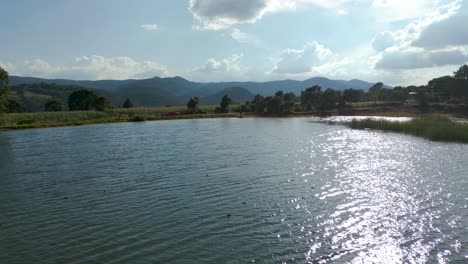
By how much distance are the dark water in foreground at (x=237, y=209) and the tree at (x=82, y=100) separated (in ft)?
382

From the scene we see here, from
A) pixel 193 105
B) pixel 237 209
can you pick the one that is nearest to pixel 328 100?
pixel 193 105

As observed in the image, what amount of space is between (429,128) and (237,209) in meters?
43.0

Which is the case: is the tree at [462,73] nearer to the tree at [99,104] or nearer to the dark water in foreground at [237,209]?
the dark water in foreground at [237,209]

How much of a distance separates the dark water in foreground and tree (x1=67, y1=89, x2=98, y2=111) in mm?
116417

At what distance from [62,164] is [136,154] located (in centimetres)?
765

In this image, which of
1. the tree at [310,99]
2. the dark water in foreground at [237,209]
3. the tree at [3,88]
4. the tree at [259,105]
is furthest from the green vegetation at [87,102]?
the dark water in foreground at [237,209]

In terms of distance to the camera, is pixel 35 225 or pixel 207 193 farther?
pixel 207 193

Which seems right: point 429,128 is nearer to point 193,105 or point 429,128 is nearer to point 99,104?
point 193,105

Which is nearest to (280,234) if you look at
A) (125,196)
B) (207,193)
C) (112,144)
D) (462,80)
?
(207,193)

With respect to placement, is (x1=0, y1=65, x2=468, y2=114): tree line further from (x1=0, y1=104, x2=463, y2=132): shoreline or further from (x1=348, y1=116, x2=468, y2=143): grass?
(x1=348, y1=116, x2=468, y2=143): grass

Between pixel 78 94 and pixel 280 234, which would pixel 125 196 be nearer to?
pixel 280 234

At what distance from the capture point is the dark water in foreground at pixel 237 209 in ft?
46.5

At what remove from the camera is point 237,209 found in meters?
19.3

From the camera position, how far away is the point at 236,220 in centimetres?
1762
